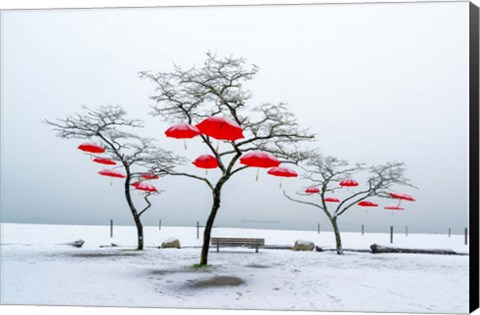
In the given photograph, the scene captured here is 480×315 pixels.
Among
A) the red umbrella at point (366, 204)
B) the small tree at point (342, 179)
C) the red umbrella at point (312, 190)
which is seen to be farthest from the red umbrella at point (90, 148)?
the red umbrella at point (366, 204)

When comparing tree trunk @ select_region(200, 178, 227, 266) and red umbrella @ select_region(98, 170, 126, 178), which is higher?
red umbrella @ select_region(98, 170, 126, 178)

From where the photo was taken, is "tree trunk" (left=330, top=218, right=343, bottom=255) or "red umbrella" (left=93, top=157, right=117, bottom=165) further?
"tree trunk" (left=330, top=218, right=343, bottom=255)

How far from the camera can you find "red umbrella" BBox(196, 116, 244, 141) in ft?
19.6

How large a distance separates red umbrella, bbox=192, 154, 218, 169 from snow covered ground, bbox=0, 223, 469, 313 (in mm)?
1102

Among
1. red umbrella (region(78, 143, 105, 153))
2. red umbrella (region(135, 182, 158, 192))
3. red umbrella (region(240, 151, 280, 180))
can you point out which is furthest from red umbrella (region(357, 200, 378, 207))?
red umbrella (region(78, 143, 105, 153))

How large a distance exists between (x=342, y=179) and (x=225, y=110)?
2178 millimetres

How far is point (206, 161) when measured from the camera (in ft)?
21.9

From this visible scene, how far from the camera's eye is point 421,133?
629 centimetres

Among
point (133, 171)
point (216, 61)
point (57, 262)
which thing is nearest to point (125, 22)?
point (216, 61)

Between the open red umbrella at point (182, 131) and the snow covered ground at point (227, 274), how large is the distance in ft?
5.56

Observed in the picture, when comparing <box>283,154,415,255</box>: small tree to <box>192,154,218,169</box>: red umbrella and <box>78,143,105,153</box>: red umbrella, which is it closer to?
<box>192,154,218,169</box>: red umbrella

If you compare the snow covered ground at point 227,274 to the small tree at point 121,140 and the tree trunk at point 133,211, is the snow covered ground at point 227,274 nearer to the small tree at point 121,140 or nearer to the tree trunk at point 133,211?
the tree trunk at point 133,211

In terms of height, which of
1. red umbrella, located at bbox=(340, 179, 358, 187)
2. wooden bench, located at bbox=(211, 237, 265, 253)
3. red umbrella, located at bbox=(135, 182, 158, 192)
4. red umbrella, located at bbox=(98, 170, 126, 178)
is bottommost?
wooden bench, located at bbox=(211, 237, 265, 253)

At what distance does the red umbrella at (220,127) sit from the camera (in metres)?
5.97
